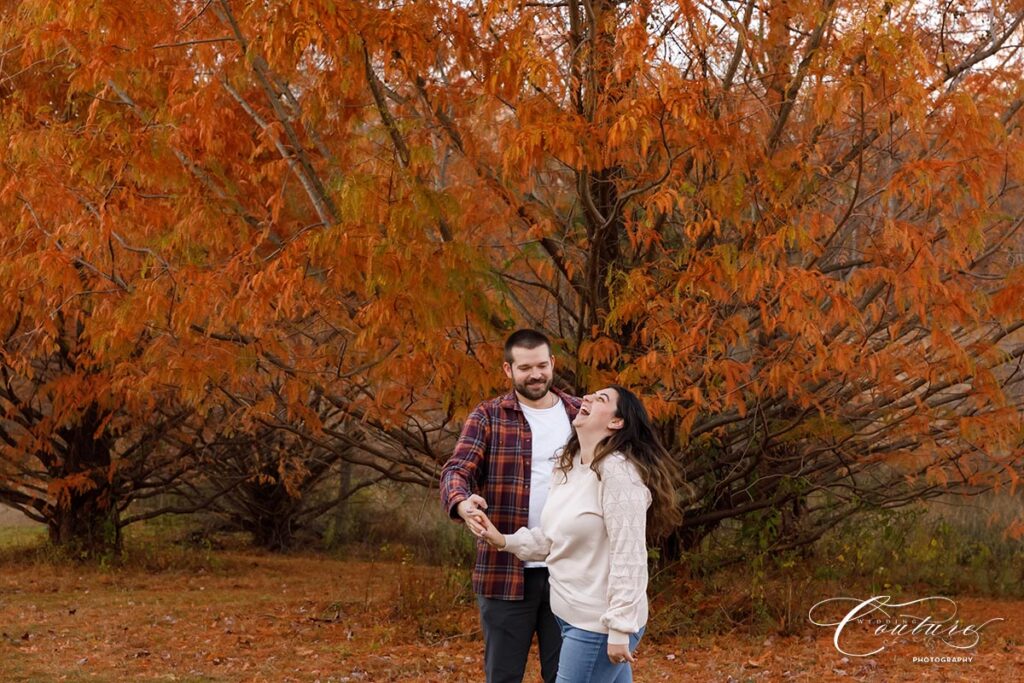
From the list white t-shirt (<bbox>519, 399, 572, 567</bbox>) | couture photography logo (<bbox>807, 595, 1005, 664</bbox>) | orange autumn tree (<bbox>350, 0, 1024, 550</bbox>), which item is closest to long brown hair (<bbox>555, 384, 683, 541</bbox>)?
white t-shirt (<bbox>519, 399, 572, 567</bbox>)

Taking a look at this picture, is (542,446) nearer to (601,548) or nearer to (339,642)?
(601,548)

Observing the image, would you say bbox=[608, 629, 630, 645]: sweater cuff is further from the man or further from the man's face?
the man's face

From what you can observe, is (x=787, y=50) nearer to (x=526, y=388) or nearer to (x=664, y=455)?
(x=526, y=388)

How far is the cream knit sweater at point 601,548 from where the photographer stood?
3742 millimetres

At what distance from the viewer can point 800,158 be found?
700cm

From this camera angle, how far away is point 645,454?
3979 millimetres

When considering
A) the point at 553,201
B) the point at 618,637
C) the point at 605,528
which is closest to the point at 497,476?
the point at 605,528

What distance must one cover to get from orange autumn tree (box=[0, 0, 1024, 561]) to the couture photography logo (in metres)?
1.30

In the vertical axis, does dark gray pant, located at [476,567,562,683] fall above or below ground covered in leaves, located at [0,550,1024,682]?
above

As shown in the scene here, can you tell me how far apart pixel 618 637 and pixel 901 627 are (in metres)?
6.74

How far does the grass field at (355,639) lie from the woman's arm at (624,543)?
14.5 feet

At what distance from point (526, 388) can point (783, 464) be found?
19.4ft

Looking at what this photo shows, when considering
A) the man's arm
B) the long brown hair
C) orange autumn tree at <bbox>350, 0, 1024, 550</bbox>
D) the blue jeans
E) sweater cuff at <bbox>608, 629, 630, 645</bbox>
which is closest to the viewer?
sweater cuff at <bbox>608, 629, 630, 645</bbox>

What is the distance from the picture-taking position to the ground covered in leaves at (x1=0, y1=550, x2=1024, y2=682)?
8.09 m
